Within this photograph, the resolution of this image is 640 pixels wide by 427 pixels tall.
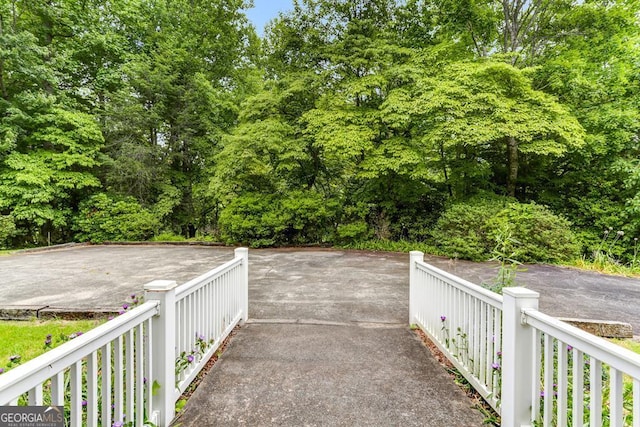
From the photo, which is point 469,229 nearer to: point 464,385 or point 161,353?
point 464,385

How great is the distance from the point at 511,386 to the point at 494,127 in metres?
6.97

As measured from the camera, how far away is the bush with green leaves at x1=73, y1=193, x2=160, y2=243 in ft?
35.7

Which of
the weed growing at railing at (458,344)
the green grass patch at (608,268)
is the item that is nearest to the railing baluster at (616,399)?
the weed growing at railing at (458,344)

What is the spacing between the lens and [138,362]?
5.32ft

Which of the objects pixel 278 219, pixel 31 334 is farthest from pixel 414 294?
pixel 278 219

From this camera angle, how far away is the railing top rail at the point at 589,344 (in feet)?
3.62

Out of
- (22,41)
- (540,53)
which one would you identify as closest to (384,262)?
(540,53)

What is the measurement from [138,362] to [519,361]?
208 centimetres

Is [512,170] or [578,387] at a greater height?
[512,170]

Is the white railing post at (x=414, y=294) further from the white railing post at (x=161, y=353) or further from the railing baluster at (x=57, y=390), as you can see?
the railing baluster at (x=57, y=390)

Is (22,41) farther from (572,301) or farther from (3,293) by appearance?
(572,301)

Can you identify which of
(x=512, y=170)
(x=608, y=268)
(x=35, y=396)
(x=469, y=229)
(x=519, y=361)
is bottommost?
(x=608, y=268)

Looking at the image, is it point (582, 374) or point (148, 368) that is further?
point (148, 368)

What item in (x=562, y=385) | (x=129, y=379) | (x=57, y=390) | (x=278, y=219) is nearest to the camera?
(x=57, y=390)
